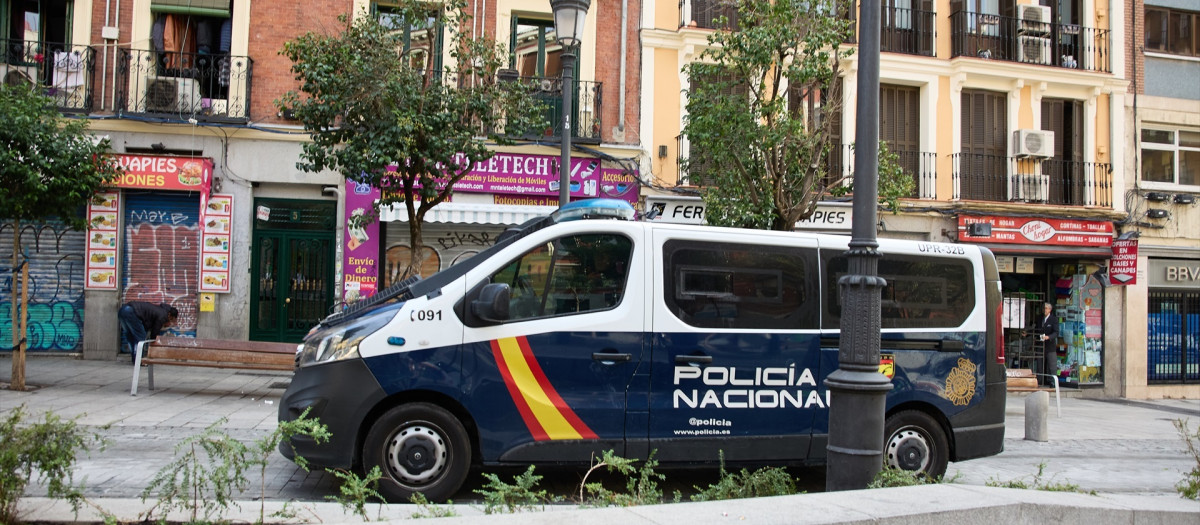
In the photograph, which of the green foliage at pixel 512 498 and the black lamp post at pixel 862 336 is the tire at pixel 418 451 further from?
the black lamp post at pixel 862 336

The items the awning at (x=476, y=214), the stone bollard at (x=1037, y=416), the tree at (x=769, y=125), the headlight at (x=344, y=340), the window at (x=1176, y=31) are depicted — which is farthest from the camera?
the window at (x=1176, y=31)

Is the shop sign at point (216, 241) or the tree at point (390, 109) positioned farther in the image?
the shop sign at point (216, 241)

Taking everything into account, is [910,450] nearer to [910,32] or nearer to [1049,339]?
[1049,339]

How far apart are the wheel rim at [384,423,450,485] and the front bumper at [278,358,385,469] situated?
278 millimetres

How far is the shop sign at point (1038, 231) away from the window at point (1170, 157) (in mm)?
2424

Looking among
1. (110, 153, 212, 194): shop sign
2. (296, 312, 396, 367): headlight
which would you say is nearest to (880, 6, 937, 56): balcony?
(110, 153, 212, 194): shop sign

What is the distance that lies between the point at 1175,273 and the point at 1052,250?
3517 millimetres

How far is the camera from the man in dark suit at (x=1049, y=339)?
54.6 feet

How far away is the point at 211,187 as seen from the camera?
14.6m

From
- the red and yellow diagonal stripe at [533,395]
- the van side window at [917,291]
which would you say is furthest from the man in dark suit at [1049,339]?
the red and yellow diagonal stripe at [533,395]

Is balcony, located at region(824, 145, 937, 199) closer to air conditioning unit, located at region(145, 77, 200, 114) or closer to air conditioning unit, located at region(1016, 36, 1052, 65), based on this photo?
air conditioning unit, located at region(1016, 36, 1052, 65)

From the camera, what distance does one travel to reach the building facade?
14.4 m

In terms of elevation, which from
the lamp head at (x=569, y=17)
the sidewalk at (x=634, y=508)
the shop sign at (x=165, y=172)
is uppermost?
the lamp head at (x=569, y=17)

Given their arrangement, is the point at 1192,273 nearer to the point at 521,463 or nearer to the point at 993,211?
the point at 993,211
